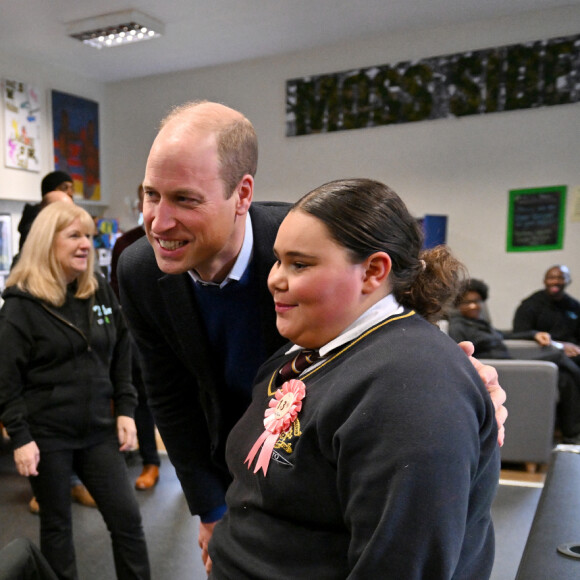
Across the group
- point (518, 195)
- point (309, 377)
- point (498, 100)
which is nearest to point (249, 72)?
point (498, 100)

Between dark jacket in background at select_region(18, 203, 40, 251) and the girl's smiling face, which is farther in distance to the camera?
dark jacket in background at select_region(18, 203, 40, 251)

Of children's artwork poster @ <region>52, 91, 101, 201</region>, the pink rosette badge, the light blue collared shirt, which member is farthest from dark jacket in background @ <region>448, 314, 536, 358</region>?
children's artwork poster @ <region>52, 91, 101, 201</region>

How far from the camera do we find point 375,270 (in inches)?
32.1

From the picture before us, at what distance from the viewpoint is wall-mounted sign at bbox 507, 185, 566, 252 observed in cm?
477

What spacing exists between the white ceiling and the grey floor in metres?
3.29

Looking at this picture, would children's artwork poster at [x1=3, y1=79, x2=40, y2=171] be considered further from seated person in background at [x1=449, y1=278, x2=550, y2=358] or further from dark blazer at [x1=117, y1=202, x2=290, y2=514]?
dark blazer at [x1=117, y1=202, x2=290, y2=514]

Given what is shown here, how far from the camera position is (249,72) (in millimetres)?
5699

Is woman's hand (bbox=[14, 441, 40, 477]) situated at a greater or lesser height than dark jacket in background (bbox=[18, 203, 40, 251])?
lesser

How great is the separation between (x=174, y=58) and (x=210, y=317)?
16.4 feet

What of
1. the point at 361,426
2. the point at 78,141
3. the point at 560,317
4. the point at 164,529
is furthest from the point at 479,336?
the point at 78,141

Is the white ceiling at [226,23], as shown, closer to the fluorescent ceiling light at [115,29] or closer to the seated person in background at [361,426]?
the fluorescent ceiling light at [115,29]

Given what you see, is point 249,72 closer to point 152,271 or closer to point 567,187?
point 567,187

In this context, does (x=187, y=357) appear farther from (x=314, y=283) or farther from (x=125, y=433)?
(x=125, y=433)

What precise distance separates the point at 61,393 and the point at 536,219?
413 cm
